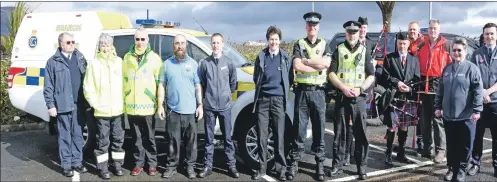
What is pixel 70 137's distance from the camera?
5324mm

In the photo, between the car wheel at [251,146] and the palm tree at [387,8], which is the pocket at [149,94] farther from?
the palm tree at [387,8]

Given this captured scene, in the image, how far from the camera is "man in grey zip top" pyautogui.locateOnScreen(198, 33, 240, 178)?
5.04 meters

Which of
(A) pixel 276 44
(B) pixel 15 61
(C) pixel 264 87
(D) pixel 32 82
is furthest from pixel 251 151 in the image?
(B) pixel 15 61

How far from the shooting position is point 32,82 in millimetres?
6094

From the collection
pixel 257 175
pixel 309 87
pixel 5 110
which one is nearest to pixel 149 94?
pixel 257 175

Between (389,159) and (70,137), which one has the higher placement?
(70,137)

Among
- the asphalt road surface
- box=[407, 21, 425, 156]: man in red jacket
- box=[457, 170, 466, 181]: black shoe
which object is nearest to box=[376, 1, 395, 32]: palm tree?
the asphalt road surface

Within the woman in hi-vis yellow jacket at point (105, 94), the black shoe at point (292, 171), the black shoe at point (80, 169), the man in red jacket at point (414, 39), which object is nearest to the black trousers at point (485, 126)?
the man in red jacket at point (414, 39)

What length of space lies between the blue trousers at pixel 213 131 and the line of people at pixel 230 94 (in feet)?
0.04

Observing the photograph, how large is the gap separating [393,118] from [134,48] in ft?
11.3

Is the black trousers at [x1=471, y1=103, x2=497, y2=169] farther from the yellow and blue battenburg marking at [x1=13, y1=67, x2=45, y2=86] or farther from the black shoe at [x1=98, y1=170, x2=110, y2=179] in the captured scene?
the yellow and blue battenburg marking at [x1=13, y1=67, x2=45, y2=86]

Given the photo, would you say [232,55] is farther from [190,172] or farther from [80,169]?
[80,169]

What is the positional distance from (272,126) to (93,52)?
270 cm

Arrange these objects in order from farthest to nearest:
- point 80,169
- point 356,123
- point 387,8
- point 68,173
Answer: point 387,8, point 80,169, point 68,173, point 356,123
